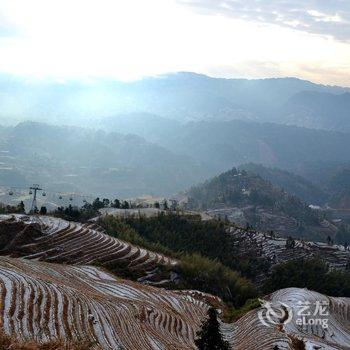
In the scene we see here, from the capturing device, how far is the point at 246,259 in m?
91.8

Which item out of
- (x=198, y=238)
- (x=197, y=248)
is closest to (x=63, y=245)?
(x=197, y=248)

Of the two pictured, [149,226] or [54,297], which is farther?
[149,226]

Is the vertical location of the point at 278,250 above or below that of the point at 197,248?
below

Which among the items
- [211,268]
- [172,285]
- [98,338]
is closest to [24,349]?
[98,338]

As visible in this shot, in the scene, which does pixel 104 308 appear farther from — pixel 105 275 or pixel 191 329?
pixel 105 275

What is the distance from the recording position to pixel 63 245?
5231 centimetres

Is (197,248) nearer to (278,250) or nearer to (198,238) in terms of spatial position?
(198,238)

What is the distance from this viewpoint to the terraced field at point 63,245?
157ft

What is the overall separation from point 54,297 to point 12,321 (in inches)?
211

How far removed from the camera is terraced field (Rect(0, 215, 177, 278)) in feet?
157

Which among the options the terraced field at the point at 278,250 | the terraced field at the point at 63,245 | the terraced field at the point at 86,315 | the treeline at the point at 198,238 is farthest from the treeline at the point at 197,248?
the terraced field at the point at 86,315

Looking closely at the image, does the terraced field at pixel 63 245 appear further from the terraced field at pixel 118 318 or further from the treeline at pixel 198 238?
Result: the treeline at pixel 198 238

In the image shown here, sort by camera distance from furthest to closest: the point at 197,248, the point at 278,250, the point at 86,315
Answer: the point at 278,250
the point at 197,248
the point at 86,315

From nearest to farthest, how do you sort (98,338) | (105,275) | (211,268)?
1. (98,338)
2. (105,275)
3. (211,268)
